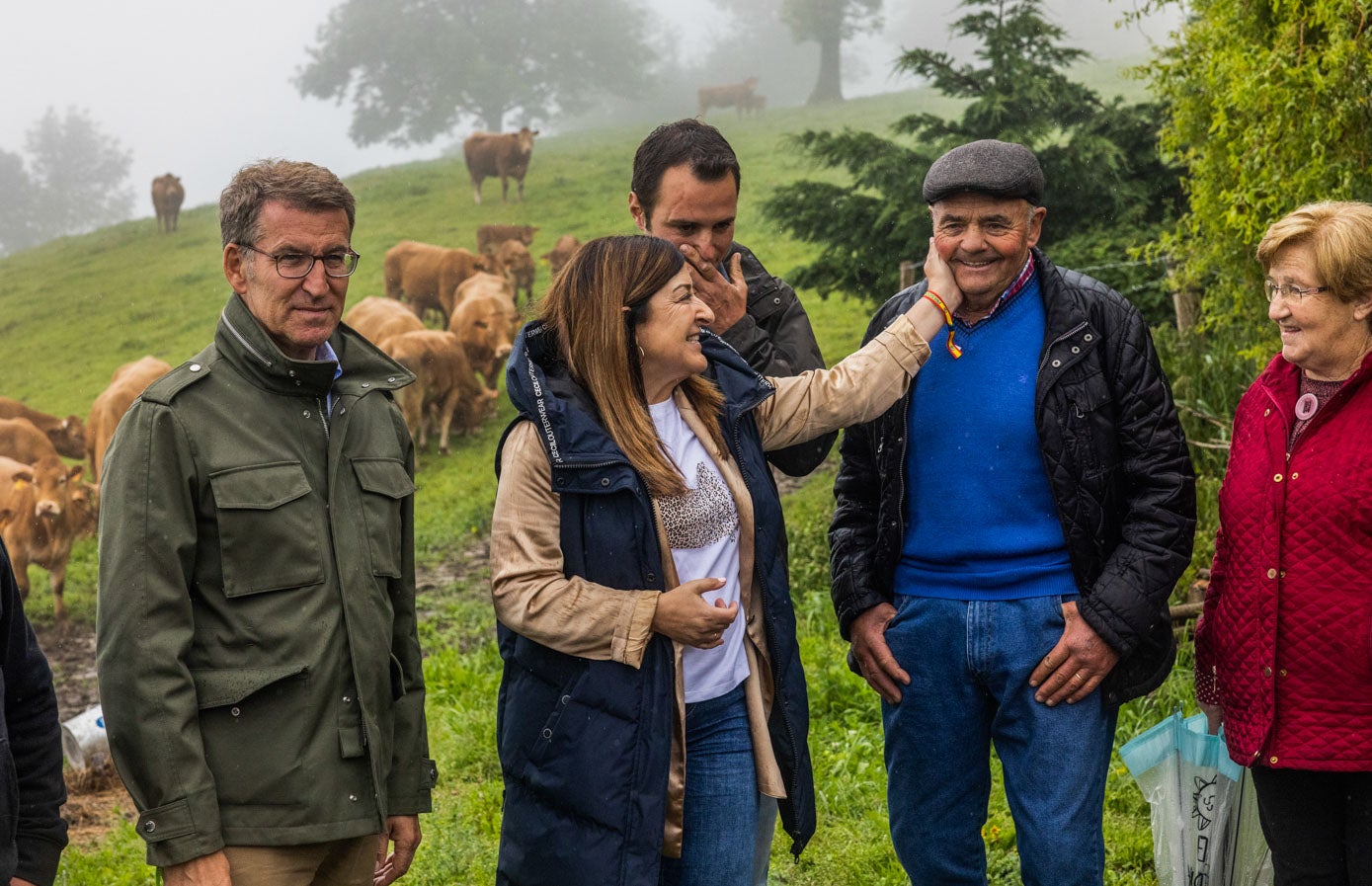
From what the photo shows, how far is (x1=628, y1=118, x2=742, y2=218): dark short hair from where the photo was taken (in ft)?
11.1

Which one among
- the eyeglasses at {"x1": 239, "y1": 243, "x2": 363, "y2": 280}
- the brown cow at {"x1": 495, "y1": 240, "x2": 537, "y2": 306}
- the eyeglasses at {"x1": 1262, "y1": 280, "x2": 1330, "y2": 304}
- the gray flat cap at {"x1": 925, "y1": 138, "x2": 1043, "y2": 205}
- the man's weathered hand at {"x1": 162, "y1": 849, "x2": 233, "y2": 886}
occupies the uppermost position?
the brown cow at {"x1": 495, "y1": 240, "x2": 537, "y2": 306}

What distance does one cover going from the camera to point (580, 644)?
2.63 metres

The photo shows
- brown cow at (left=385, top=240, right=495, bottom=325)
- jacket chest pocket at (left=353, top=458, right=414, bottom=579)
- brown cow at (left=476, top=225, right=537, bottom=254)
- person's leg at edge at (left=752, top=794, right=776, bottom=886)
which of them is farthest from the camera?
brown cow at (left=476, top=225, right=537, bottom=254)

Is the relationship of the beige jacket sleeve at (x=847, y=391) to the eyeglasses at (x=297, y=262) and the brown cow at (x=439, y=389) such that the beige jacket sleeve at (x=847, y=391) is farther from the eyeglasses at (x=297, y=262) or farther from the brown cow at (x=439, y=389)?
the brown cow at (x=439, y=389)

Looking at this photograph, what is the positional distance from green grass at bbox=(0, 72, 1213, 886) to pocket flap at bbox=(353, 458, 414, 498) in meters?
2.52

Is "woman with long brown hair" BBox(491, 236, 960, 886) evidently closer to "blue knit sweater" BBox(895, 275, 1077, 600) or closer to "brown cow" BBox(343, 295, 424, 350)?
"blue knit sweater" BBox(895, 275, 1077, 600)

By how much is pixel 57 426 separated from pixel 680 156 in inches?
411

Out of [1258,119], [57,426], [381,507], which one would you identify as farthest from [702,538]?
[57,426]

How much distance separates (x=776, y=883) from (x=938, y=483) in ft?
7.03

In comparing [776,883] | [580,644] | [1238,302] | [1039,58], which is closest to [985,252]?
[580,644]

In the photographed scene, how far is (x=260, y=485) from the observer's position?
2.48 meters

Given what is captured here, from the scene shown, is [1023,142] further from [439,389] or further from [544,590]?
[544,590]

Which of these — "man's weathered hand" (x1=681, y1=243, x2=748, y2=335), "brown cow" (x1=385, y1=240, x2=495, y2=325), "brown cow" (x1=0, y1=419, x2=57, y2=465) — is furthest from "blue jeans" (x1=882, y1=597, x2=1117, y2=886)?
"brown cow" (x1=385, y1=240, x2=495, y2=325)

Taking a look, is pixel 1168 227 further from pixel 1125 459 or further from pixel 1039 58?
pixel 1125 459
